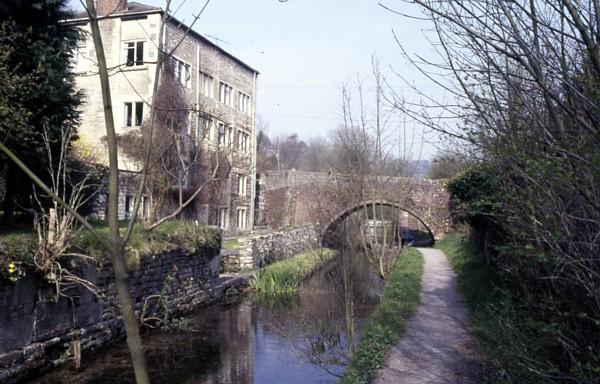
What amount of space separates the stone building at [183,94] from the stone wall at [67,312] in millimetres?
6428

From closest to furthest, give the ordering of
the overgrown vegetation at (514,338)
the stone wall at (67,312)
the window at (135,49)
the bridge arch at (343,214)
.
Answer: the overgrown vegetation at (514,338) → the stone wall at (67,312) → the bridge arch at (343,214) → the window at (135,49)

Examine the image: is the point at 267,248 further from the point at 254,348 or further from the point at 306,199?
the point at 254,348

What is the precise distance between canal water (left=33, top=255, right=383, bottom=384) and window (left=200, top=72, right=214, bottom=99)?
1508 cm

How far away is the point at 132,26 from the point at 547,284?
2342 centimetres

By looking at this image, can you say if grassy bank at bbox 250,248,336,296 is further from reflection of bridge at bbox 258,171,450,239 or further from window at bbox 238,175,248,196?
window at bbox 238,175,248,196

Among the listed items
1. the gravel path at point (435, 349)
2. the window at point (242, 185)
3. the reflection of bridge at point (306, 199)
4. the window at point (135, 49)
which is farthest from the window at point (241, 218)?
the gravel path at point (435, 349)

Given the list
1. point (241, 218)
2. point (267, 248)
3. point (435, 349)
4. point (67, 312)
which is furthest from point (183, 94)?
point (435, 349)

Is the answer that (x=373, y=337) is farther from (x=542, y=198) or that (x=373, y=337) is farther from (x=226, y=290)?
(x=226, y=290)

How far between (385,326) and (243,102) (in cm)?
2427

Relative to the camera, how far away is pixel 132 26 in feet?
80.8

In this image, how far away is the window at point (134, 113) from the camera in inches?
965

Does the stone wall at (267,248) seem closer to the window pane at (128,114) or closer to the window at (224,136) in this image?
the window at (224,136)

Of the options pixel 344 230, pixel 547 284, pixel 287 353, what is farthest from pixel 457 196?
pixel 547 284

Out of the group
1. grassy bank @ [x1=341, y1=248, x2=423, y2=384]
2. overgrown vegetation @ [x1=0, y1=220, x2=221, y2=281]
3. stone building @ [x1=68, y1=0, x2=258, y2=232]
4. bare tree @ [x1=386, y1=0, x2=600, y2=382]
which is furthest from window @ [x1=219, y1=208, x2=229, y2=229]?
bare tree @ [x1=386, y1=0, x2=600, y2=382]
